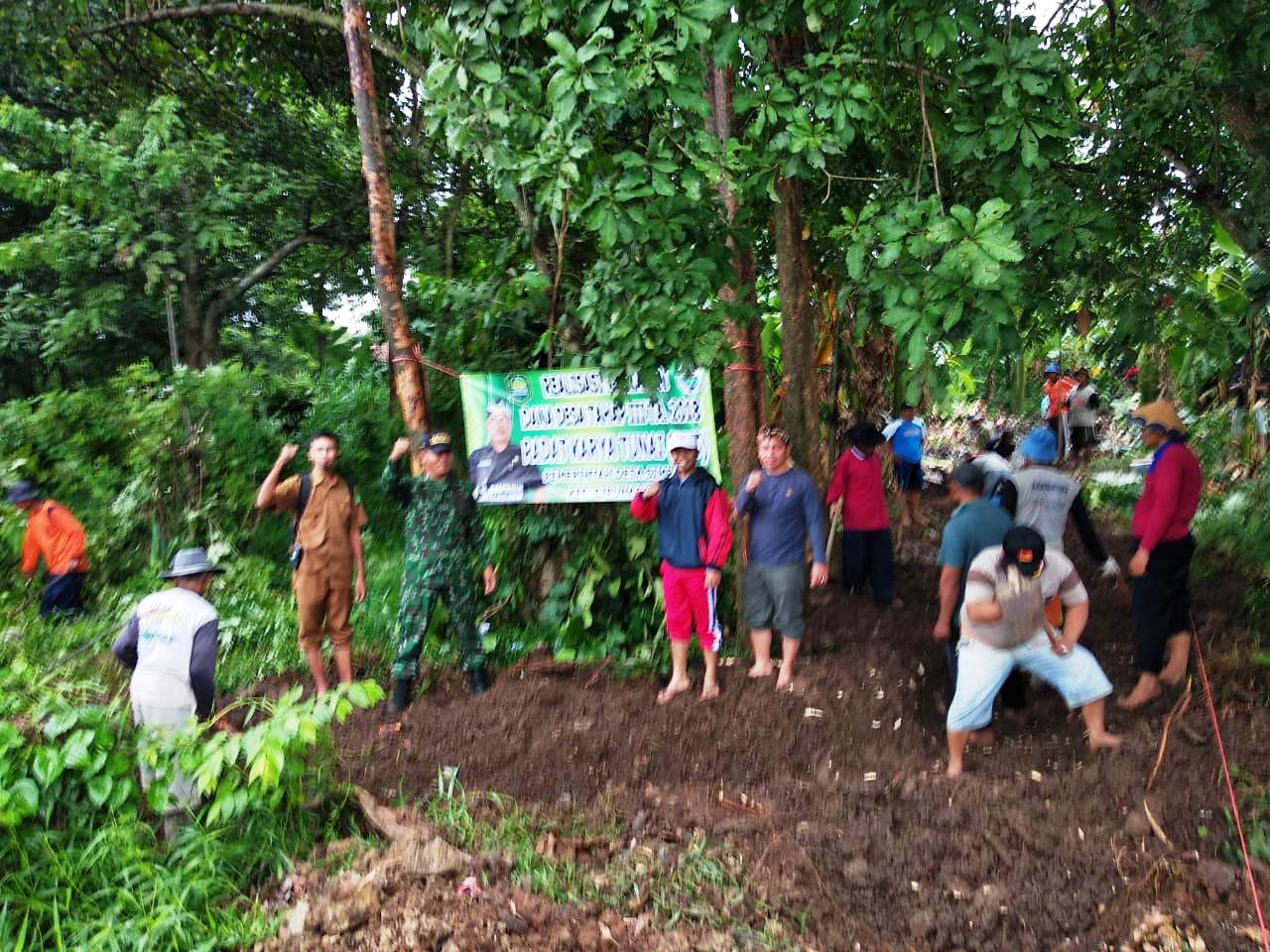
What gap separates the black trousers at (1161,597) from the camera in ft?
16.9

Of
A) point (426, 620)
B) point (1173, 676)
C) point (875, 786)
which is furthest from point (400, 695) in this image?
point (1173, 676)

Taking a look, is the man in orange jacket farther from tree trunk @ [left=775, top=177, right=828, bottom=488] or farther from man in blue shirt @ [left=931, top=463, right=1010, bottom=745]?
man in blue shirt @ [left=931, top=463, right=1010, bottom=745]

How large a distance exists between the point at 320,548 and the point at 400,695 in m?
1.00

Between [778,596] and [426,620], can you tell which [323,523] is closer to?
[426,620]

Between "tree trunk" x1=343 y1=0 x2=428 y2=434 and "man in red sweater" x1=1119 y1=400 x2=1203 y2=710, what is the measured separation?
14.1 ft

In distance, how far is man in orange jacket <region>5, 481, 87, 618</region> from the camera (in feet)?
23.6

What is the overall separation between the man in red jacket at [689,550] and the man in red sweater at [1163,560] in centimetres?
235

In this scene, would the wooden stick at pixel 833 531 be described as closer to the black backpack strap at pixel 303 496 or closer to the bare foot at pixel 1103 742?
the bare foot at pixel 1103 742

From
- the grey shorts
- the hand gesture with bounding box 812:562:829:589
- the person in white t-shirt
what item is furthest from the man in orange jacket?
the person in white t-shirt

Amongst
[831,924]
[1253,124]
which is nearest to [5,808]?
[831,924]

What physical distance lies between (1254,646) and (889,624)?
2297 mm

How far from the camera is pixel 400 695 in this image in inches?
211

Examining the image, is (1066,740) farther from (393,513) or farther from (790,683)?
(393,513)

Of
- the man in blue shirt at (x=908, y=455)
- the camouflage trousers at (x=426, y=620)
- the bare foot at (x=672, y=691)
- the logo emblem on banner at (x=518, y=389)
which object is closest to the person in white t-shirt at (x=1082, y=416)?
the man in blue shirt at (x=908, y=455)
